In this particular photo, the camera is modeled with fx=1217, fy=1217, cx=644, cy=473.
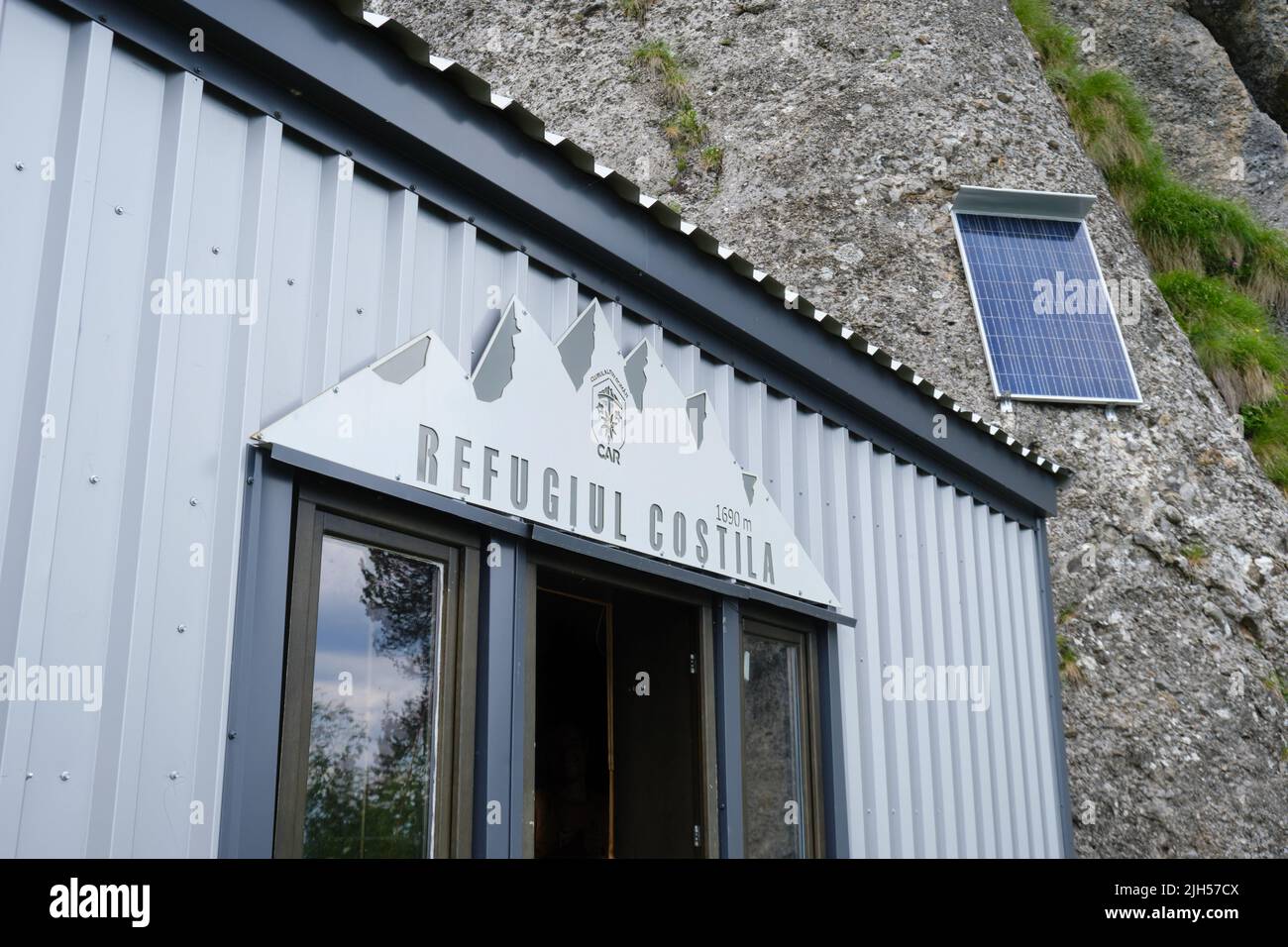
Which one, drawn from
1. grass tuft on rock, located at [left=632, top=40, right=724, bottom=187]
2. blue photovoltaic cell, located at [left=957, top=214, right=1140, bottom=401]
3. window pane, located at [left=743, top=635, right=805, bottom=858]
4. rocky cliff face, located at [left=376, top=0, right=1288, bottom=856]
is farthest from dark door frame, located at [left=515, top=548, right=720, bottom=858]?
grass tuft on rock, located at [left=632, top=40, right=724, bottom=187]

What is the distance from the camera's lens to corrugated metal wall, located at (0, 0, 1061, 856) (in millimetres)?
2936

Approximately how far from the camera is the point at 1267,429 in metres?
11.5

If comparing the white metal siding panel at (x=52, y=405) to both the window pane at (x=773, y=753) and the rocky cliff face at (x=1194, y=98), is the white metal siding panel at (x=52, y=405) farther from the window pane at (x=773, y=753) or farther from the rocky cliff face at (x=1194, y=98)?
the rocky cliff face at (x=1194, y=98)

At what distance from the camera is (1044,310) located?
35.5ft

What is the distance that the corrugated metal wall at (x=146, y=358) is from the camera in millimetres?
2936

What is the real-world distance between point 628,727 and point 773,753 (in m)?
0.69

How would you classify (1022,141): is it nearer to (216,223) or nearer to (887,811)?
(887,811)

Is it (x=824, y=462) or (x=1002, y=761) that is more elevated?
(x=824, y=462)

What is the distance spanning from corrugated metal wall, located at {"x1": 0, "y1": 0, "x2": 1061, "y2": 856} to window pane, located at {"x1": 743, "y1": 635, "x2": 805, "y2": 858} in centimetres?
223

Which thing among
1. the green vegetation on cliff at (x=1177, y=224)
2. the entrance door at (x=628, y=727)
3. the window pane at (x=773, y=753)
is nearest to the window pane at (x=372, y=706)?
the entrance door at (x=628, y=727)
